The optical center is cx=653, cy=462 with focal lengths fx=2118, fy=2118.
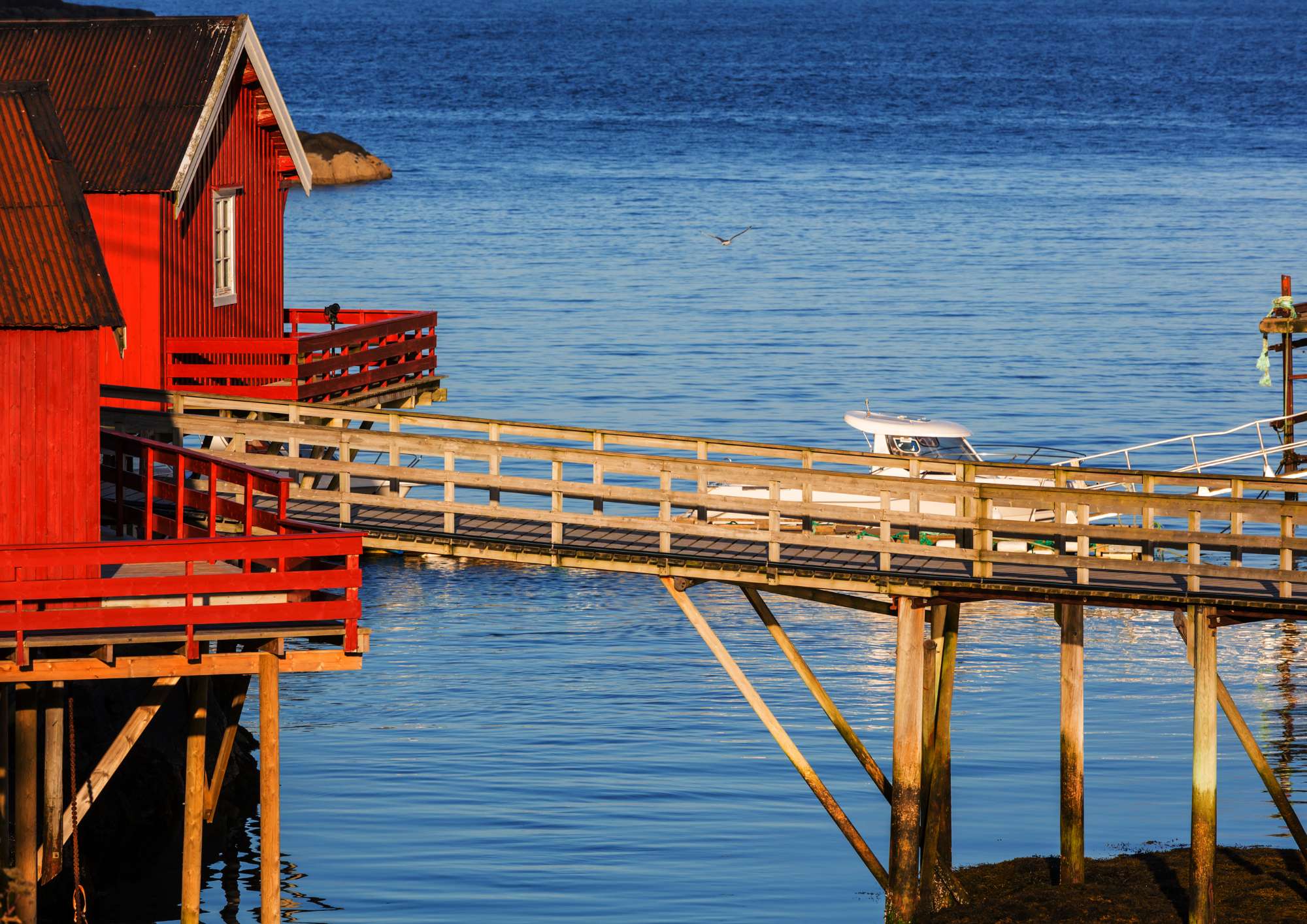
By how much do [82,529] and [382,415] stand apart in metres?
5.19

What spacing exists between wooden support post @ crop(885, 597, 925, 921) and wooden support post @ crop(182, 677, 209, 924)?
20.6 feet

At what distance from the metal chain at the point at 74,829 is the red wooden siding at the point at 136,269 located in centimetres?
755

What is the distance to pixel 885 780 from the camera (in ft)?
67.9

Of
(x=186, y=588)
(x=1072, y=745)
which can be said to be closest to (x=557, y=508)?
(x=186, y=588)

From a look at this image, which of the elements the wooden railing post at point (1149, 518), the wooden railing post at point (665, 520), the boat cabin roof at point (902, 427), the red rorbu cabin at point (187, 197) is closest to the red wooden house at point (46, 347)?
the wooden railing post at point (665, 520)

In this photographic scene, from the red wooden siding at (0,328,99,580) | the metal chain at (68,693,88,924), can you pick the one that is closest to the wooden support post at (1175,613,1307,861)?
the red wooden siding at (0,328,99,580)

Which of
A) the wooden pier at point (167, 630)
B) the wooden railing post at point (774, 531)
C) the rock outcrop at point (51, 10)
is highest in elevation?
the rock outcrop at point (51, 10)

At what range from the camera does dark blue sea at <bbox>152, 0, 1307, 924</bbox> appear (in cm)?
2442

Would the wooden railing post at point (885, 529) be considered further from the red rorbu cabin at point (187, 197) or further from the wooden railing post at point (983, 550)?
the red rorbu cabin at point (187, 197)

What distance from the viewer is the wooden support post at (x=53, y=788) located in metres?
19.2

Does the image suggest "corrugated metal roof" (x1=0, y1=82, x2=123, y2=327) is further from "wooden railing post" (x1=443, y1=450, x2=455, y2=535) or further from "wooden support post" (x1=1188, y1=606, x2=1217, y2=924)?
"wooden support post" (x1=1188, y1=606, x2=1217, y2=924)

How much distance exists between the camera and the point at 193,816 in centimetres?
1814

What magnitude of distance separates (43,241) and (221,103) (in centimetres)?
1154

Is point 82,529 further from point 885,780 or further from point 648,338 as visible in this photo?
point 648,338
